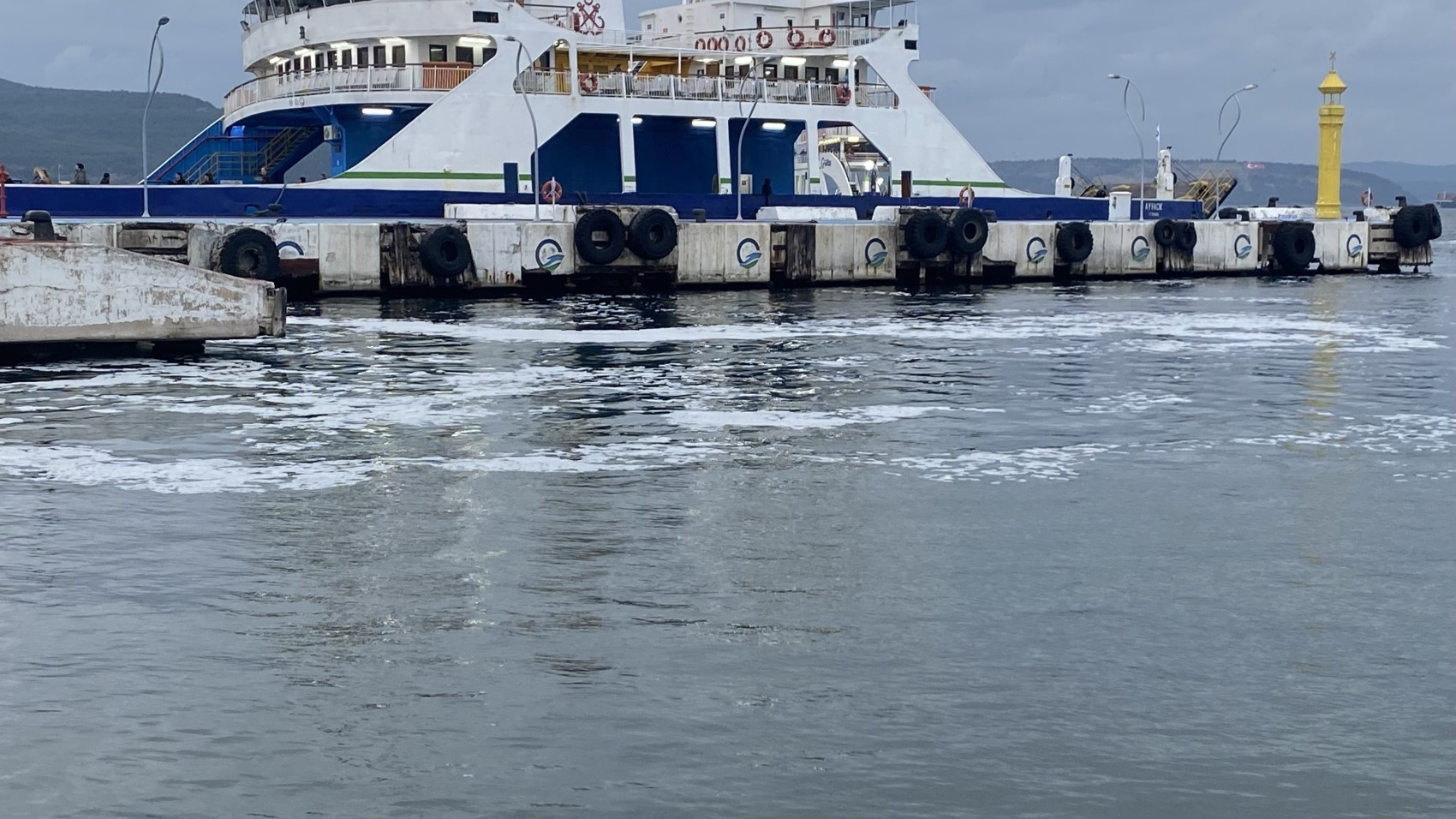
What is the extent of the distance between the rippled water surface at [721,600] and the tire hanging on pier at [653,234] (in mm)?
18750

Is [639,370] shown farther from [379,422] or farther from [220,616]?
[220,616]

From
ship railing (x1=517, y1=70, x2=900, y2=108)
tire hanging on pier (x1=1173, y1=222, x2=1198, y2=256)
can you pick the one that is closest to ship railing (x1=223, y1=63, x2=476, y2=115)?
ship railing (x1=517, y1=70, x2=900, y2=108)

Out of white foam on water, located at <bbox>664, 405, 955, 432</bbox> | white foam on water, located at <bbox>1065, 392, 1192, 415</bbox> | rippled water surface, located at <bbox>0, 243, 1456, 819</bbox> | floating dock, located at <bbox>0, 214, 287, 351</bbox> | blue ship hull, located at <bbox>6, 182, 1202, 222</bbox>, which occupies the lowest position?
rippled water surface, located at <bbox>0, 243, 1456, 819</bbox>

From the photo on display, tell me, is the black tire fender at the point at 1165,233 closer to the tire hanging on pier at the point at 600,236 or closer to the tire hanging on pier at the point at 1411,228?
the tire hanging on pier at the point at 1411,228

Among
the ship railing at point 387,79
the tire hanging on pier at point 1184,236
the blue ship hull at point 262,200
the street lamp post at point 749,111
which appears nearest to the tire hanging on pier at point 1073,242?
the tire hanging on pier at point 1184,236

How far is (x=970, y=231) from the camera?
148 feet

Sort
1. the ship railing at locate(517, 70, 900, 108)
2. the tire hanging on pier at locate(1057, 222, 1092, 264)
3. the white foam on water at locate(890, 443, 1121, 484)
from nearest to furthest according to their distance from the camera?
the white foam on water at locate(890, 443, 1121, 484) → the ship railing at locate(517, 70, 900, 108) → the tire hanging on pier at locate(1057, 222, 1092, 264)

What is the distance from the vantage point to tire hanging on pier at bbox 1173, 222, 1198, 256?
50219mm

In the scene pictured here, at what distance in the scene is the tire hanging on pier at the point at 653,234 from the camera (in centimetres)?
3959

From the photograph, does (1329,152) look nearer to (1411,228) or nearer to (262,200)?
(1411,228)

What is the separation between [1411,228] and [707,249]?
27.9 meters

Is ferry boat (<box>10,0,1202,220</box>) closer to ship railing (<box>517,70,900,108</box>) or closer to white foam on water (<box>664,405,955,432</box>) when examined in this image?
ship railing (<box>517,70,900,108</box>)

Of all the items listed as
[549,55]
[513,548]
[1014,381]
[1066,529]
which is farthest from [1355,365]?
[549,55]

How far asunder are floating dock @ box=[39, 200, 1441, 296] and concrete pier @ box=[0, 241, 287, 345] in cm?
906
